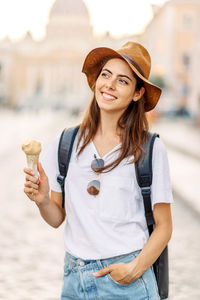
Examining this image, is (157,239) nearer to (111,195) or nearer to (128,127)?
(111,195)

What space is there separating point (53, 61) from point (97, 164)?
9153 centimetres

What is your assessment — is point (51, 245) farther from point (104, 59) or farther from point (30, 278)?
point (104, 59)

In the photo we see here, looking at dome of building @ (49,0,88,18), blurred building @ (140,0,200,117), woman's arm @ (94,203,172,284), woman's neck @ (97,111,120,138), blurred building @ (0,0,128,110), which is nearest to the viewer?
woman's arm @ (94,203,172,284)

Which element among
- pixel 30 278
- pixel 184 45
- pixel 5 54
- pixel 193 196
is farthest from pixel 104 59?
pixel 5 54

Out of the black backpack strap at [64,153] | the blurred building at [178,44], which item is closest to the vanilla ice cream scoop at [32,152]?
the black backpack strap at [64,153]

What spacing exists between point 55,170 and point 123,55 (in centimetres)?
51

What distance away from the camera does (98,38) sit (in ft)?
309

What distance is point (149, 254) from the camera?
191cm

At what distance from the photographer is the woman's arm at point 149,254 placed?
6.11ft

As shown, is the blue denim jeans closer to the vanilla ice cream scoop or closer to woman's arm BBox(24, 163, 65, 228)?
woman's arm BBox(24, 163, 65, 228)

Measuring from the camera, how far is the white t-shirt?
192 centimetres

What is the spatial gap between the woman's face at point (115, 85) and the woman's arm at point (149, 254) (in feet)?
1.38

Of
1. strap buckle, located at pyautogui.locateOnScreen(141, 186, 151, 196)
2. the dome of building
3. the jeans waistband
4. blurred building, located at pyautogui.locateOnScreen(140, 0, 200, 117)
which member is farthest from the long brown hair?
the dome of building

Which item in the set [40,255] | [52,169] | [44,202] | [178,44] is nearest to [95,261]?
[44,202]
